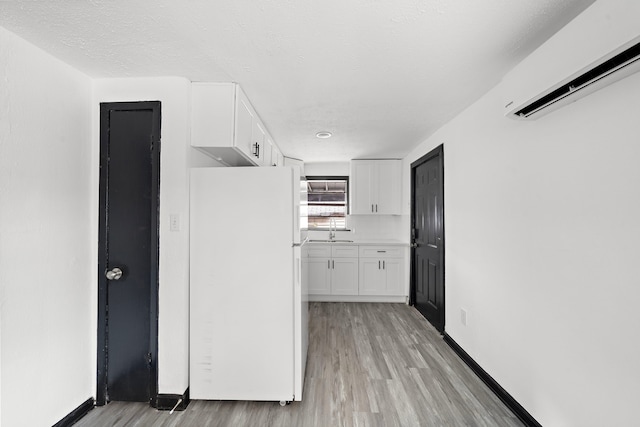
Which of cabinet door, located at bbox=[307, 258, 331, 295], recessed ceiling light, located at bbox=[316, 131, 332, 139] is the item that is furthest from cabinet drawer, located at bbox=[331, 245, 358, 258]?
recessed ceiling light, located at bbox=[316, 131, 332, 139]

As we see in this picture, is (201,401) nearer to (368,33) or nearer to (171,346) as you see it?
(171,346)

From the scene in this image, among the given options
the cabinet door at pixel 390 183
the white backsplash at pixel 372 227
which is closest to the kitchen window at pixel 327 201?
the white backsplash at pixel 372 227

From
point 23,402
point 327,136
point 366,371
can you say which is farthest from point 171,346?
point 327,136

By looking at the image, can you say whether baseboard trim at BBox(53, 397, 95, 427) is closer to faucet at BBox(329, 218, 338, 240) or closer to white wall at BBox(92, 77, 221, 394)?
white wall at BBox(92, 77, 221, 394)

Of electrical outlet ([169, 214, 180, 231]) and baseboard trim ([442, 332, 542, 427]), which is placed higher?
electrical outlet ([169, 214, 180, 231])

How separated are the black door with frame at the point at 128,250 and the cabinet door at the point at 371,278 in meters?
2.95

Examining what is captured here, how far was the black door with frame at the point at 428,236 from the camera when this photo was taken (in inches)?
123

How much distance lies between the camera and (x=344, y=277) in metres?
4.29

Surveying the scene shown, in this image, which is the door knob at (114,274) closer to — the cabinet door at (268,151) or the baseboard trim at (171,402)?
the baseboard trim at (171,402)

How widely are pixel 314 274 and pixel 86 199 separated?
3.01 metres

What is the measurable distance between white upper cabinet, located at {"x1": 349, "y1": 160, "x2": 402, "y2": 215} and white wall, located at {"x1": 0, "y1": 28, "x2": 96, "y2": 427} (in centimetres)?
346

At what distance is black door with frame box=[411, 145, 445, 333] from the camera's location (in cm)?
312

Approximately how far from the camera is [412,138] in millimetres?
3477

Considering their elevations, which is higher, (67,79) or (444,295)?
(67,79)
